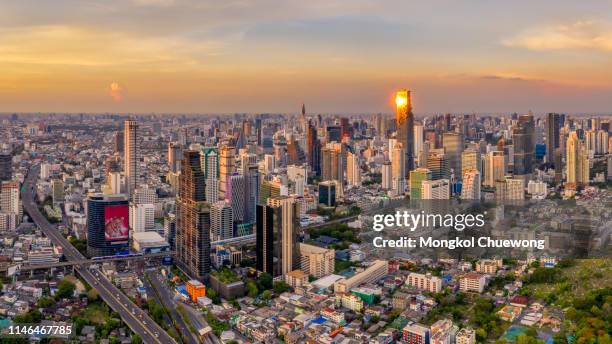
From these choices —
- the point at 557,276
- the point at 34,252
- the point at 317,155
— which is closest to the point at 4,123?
the point at 317,155

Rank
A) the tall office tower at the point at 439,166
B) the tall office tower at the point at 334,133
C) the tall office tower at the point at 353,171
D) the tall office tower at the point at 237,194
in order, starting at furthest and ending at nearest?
the tall office tower at the point at 334,133 < the tall office tower at the point at 353,171 < the tall office tower at the point at 439,166 < the tall office tower at the point at 237,194

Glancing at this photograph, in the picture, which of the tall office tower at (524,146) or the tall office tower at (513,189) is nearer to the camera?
the tall office tower at (513,189)

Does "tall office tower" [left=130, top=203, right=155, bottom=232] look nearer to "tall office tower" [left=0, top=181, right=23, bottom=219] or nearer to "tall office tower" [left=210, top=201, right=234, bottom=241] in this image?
"tall office tower" [left=210, top=201, right=234, bottom=241]

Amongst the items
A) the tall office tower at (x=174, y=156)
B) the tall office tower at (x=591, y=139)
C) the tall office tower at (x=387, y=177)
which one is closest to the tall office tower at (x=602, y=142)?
the tall office tower at (x=591, y=139)

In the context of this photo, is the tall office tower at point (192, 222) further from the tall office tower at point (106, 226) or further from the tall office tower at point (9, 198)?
the tall office tower at point (9, 198)

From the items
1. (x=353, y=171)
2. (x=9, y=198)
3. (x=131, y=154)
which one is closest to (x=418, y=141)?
(x=353, y=171)

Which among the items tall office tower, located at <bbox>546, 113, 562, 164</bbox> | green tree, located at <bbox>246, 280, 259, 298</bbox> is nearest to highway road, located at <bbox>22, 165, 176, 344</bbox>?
green tree, located at <bbox>246, 280, 259, 298</bbox>

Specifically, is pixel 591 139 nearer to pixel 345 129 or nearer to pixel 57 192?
pixel 345 129
